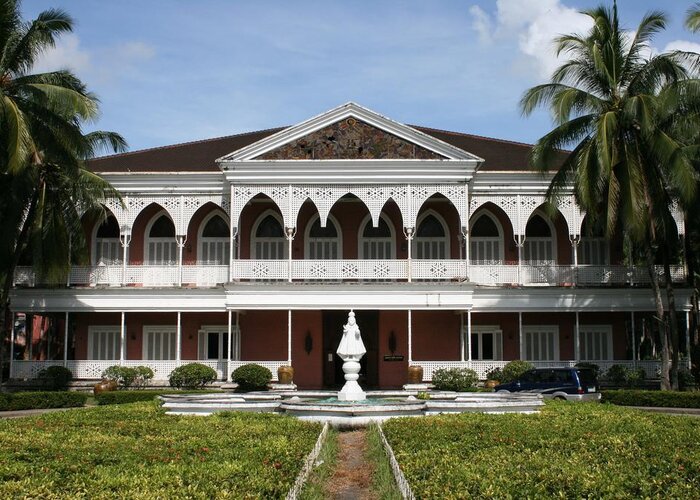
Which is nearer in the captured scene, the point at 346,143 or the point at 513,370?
the point at 513,370

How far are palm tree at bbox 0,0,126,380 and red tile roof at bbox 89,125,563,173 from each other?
546 centimetres

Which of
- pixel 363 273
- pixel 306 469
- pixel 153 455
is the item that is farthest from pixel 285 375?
pixel 306 469

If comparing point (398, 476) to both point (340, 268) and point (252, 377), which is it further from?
point (340, 268)

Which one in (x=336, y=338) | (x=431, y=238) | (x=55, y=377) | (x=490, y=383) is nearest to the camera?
(x=490, y=383)

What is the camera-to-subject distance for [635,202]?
26.2 m

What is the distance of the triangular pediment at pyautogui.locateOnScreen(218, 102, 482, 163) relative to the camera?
100ft

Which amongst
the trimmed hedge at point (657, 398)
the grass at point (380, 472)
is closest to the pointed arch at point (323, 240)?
the trimmed hedge at point (657, 398)

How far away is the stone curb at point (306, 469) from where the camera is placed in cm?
962

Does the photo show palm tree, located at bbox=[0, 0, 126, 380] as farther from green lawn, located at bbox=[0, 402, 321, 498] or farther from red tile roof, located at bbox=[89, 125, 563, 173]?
green lawn, located at bbox=[0, 402, 321, 498]

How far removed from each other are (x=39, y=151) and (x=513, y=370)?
16.6m

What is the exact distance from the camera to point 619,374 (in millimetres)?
29375

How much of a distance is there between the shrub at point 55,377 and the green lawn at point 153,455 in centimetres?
1281

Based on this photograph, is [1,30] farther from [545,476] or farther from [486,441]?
[545,476]

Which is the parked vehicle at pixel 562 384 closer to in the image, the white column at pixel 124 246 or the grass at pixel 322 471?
the grass at pixel 322 471
